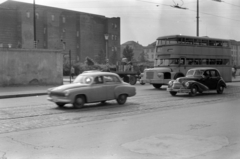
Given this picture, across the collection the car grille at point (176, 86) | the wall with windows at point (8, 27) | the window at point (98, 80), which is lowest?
the car grille at point (176, 86)

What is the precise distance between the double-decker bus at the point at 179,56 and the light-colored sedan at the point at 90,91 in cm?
1032

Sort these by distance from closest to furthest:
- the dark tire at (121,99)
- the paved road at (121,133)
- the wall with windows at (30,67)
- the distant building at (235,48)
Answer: the paved road at (121,133) → the dark tire at (121,99) → the wall with windows at (30,67) → the distant building at (235,48)

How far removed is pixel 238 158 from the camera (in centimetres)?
557

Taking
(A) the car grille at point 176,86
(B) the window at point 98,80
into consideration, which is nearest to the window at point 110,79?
(B) the window at point 98,80

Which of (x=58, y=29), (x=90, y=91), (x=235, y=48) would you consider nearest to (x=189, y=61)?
(x=90, y=91)

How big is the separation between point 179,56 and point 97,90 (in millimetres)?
13250

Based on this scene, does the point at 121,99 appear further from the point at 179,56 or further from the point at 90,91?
the point at 179,56

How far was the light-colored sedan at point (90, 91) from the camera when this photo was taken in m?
12.6

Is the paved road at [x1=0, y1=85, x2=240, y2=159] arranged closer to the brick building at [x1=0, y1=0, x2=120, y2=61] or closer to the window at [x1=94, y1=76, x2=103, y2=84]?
the window at [x1=94, y1=76, x2=103, y2=84]

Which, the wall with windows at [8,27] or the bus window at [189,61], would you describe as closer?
the bus window at [189,61]

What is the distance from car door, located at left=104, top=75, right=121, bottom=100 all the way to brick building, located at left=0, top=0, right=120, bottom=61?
49.3 meters

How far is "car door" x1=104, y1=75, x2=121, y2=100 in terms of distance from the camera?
538 inches

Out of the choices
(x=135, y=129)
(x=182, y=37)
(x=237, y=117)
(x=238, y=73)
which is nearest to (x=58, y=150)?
(x=135, y=129)

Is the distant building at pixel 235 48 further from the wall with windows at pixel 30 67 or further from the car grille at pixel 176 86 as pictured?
the wall with windows at pixel 30 67
